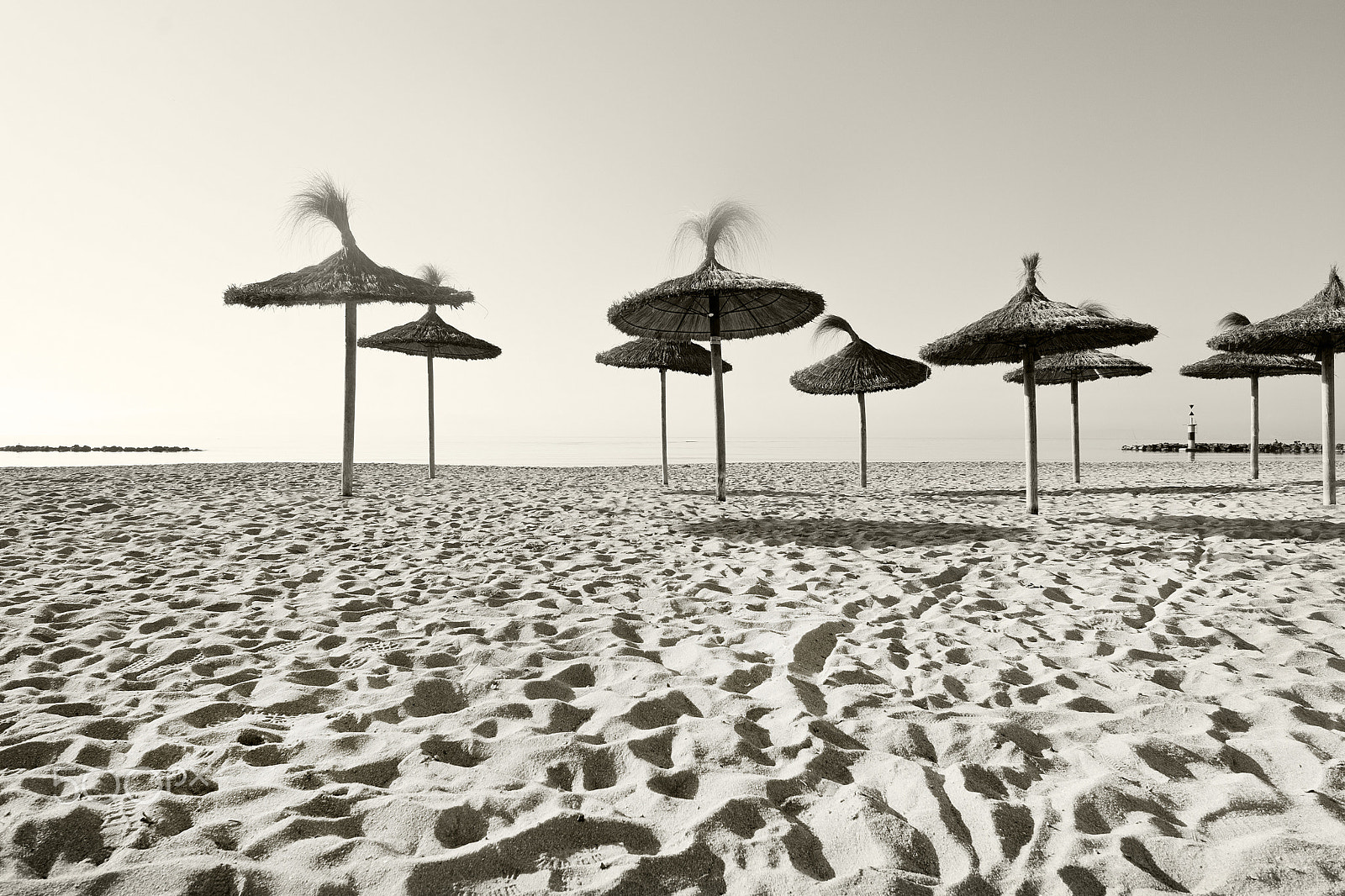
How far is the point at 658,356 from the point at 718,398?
3.09 m

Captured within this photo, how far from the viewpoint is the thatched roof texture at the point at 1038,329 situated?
6.14m

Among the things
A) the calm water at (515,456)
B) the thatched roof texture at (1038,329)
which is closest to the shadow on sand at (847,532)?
the thatched roof texture at (1038,329)

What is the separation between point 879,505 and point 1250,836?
6108 millimetres

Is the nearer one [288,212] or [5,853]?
[5,853]

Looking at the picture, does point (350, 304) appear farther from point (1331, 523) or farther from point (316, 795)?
point (1331, 523)

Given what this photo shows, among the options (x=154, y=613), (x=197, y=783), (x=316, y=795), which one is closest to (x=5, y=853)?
(x=197, y=783)

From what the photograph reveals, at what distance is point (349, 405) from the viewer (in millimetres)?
7797

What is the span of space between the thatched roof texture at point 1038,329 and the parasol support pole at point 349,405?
7060mm

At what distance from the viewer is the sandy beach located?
1.33 m

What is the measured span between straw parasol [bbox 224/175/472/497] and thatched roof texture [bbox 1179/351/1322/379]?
13.0 metres

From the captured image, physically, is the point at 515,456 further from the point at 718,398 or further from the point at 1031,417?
the point at 1031,417

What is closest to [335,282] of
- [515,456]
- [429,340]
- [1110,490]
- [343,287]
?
[343,287]

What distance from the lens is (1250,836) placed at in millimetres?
1413

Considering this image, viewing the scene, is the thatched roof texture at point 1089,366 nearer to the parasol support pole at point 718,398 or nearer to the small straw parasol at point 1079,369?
the small straw parasol at point 1079,369
